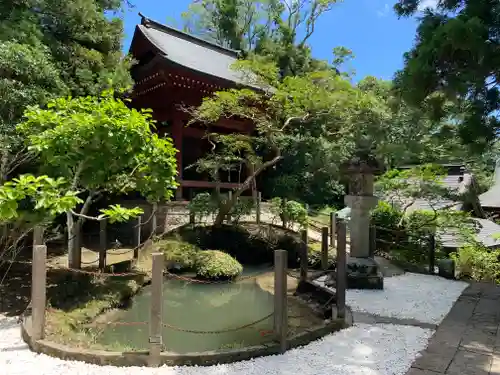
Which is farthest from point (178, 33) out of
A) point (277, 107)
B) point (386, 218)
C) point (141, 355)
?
point (141, 355)

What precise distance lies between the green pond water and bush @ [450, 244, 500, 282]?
219 inches

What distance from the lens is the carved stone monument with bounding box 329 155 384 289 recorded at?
6.98 metres

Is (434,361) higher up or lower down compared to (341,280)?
lower down

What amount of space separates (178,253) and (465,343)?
613cm

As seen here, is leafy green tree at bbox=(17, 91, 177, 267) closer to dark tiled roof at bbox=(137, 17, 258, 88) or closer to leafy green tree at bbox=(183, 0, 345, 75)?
dark tiled roof at bbox=(137, 17, 258, 88)

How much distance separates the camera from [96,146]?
564cm

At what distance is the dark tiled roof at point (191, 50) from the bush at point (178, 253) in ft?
15.9

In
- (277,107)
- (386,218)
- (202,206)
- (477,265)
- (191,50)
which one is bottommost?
(477,265)

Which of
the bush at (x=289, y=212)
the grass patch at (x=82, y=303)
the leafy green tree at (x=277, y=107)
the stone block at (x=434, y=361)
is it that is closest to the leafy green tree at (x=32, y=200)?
the grass patch at (x=82, y=303)

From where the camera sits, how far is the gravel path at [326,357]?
141 inches

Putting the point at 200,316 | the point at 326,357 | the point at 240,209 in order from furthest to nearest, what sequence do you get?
the point at 240,209 → the point at 200,316 → the point at 326,357

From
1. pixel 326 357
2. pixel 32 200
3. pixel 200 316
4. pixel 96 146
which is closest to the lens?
pixel 326 357

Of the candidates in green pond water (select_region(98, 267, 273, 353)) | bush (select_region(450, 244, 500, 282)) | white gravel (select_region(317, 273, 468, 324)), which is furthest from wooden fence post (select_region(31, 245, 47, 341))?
bush (select_region(450, 244, 500, 282))

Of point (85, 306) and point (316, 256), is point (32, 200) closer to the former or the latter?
point (85, 306)
